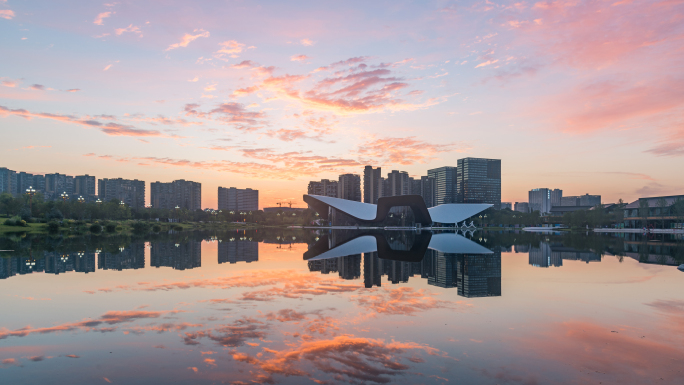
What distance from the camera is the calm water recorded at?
5375mm

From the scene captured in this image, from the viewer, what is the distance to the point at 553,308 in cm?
918

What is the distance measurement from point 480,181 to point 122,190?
148 metres

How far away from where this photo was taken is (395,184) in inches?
6580

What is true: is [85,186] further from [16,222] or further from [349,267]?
[349,267]

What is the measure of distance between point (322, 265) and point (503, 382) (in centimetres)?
1217

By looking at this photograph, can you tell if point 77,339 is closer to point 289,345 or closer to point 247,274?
point 289,345

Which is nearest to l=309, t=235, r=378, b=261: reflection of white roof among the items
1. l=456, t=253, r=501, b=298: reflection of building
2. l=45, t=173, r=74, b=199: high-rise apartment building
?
l=456, t=253, r=501, b=298: reflection of building

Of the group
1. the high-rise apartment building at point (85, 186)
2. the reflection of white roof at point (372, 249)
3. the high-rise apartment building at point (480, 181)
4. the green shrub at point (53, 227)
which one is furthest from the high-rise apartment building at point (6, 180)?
the high-rise apartment building at point (480, 181)

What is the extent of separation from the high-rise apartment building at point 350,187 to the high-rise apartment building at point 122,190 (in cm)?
7891

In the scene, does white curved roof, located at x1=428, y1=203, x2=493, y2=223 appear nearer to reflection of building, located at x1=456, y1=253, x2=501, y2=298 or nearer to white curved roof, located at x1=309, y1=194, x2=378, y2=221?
white curved roof, located at x1=309, y1=194, x2=378, y2=221

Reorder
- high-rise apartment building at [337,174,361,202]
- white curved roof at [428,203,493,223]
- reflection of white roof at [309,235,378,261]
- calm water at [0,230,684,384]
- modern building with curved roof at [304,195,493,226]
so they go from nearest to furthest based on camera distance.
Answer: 1. calm water at [0,230,684,384]
2. reflection of white roof at [309,235,378,261]
3. modern building with curved roof at [304,195,493,226]
4. white curved roof at [428,203,493,223]
5. high-rise apartment building at [337,174,361,202]

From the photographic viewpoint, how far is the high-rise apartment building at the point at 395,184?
166125 mm

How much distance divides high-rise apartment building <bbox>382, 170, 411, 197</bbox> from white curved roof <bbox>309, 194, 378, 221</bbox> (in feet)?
272

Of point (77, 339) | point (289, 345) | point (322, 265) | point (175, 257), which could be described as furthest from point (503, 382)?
point (175, 257)
